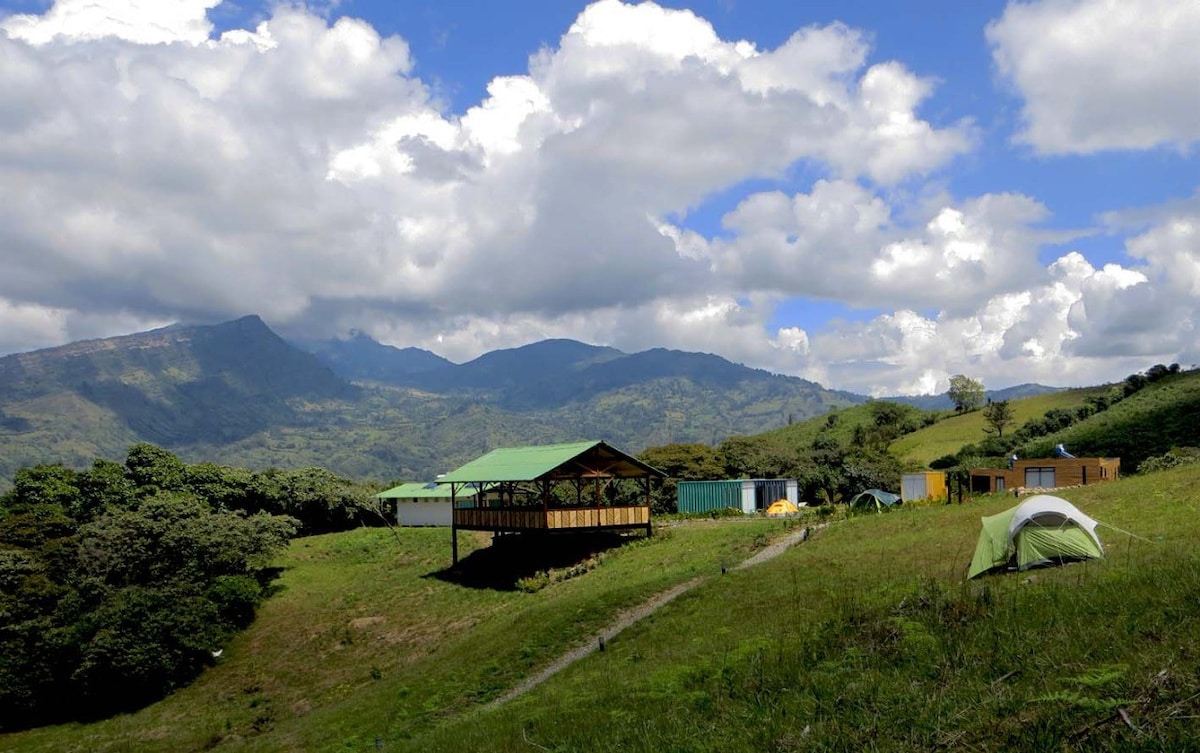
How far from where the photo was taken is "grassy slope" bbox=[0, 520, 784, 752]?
20359mm

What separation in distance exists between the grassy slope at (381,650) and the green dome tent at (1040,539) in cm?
962

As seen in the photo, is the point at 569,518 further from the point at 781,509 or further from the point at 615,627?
the point at 781,509

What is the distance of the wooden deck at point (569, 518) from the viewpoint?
125ft

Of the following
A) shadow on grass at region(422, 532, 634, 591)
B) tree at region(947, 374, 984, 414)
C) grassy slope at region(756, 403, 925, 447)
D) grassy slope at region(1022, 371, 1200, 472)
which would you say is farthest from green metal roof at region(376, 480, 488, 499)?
tree at region(947, 374, 984, 414)

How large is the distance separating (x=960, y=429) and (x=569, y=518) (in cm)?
9375

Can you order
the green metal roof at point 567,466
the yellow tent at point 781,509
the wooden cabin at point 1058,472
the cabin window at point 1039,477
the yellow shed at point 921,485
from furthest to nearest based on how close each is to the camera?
the yellow tent at point 781,509, the yellow shed at point 921,485, the cabin window at point 1039,477, the wooden cabin at point 1058,472, the green metal roof at point 567,466

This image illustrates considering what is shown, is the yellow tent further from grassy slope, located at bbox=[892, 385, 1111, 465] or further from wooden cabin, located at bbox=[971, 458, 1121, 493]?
grassy slope, located at bbox=[892, 385, 1111, 465]

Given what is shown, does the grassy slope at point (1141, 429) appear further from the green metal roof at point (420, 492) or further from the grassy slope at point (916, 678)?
the grassy slope at point (916, 678)

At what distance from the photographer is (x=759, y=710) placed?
9.02 metres

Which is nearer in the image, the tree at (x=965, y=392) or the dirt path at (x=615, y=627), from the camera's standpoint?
the dirt path at (x=615, y=627)

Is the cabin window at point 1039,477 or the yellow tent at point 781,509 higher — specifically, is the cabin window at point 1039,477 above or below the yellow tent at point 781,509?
above

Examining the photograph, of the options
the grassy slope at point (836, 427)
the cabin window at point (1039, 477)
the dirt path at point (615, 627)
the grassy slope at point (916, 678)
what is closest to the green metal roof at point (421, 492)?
the cabin window at point (1039, 477)

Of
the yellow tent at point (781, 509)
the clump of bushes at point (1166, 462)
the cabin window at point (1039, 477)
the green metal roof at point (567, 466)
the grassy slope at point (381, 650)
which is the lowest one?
the grassy slope at point (381, 650)

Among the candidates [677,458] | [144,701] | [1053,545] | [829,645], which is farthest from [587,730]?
[677,458]
